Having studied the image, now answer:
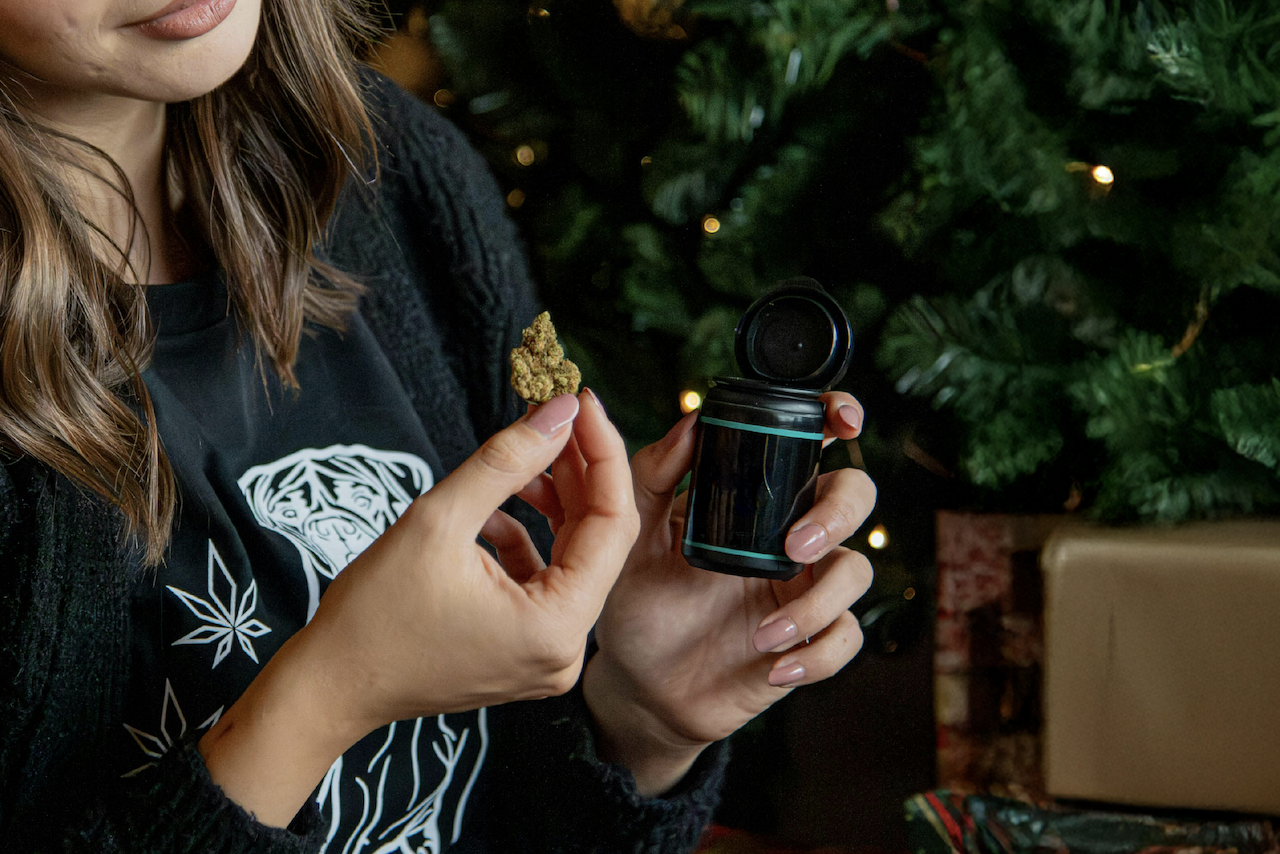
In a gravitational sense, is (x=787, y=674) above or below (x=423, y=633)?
below

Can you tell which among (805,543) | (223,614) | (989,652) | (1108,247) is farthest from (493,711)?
(1108,247)

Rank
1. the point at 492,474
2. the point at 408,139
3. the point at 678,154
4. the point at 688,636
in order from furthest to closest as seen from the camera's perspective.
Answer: the point at 678,154, the point at 408,139, the point at 688,636, the point at 492,474

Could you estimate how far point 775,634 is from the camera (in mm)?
652

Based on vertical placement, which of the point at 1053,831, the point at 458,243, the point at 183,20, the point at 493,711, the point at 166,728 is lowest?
the point at 1053,831

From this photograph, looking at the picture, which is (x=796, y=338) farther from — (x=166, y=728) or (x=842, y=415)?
(x=166, y=728)

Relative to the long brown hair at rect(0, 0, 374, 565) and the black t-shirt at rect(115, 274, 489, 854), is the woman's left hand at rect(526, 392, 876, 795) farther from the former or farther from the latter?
the long brown hair at rect(0, 0, 374, 565)

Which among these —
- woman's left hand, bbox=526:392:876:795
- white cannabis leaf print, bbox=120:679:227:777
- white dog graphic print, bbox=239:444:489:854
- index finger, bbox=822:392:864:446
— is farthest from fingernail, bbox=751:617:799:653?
white cannabis leaf print, bbox=120:679:227:777

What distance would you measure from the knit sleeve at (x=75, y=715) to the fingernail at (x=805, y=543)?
32cm

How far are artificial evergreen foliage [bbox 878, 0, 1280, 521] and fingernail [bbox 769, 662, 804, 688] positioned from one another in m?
0.36

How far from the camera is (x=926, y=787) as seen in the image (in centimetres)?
119

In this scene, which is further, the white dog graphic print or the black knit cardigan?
the white dog graphic print

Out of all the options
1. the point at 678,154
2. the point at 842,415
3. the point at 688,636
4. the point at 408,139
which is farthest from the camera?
the point at 678,154

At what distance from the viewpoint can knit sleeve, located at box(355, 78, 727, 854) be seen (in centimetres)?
72

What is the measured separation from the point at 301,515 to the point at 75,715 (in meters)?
0.19
